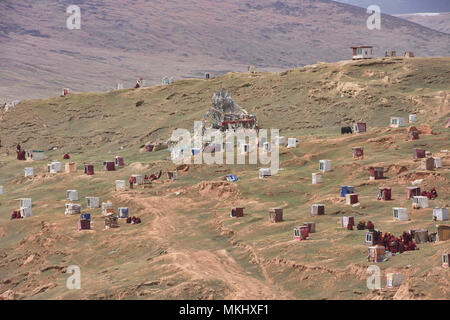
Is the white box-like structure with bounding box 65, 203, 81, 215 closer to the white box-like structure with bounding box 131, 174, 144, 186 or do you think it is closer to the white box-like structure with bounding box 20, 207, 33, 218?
the white box-like structure with bounding box 20, 207, 33, 218

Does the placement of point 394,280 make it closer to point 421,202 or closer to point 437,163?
point 421,202

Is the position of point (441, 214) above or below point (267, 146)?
below

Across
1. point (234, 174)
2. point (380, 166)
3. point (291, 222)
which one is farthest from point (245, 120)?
point (291, 222)

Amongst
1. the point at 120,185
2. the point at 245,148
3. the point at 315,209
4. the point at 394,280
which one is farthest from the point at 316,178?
the point at 394,280

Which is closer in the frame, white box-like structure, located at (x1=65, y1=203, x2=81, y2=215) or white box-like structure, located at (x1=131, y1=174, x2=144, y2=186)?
white box-like structure, located at (x1=65, y1=203, x2=81, y2=215)

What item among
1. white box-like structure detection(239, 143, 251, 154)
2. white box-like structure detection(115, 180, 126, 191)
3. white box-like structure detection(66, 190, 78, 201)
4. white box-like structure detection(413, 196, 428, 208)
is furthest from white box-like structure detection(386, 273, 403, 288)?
white box-like structure detection(239, 143, 251, 154)
